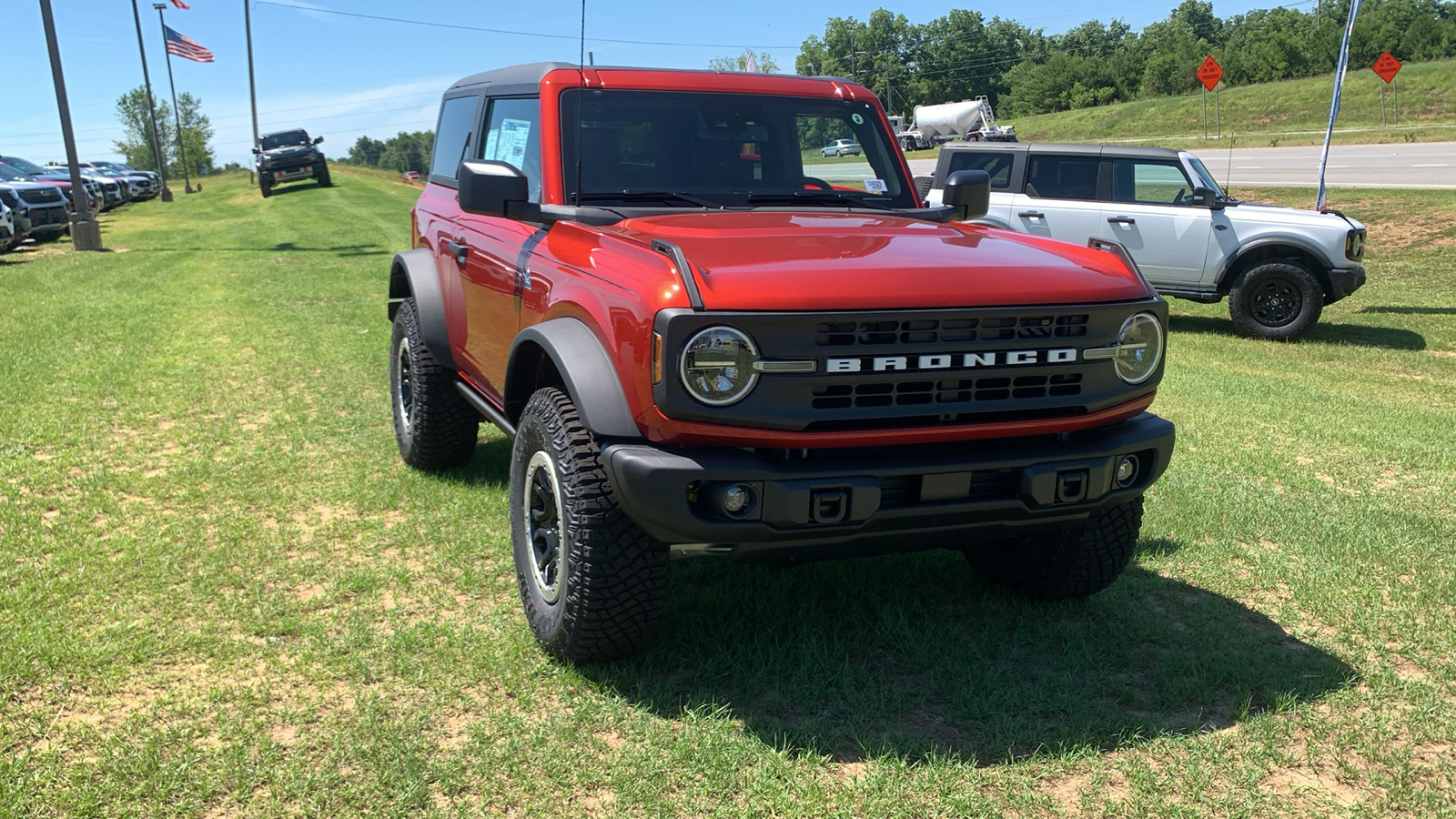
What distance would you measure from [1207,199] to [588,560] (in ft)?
31.5

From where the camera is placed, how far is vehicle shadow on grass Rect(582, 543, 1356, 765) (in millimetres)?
3303

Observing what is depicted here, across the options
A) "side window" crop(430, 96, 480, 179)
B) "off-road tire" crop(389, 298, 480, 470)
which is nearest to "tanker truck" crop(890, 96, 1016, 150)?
"side window" crop(430, 96, 480, 179)

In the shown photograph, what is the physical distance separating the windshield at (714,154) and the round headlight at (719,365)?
1.38 metres

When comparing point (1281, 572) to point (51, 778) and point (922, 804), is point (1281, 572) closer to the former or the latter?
point (922, 804)

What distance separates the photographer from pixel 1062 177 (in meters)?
11.7

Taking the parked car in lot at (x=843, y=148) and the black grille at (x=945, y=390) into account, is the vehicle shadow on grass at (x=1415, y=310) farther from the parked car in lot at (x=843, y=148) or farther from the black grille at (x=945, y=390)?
the black grille at (x=945, y=390)

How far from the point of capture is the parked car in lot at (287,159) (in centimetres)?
3416

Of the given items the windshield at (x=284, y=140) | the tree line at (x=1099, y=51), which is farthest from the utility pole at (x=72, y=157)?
the tree line at (x=1099, y=51)

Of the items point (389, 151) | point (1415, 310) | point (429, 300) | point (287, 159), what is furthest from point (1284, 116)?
point (389, 151)

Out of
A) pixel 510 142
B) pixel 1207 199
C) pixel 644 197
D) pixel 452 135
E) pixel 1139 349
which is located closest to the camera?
pixel 1139 349

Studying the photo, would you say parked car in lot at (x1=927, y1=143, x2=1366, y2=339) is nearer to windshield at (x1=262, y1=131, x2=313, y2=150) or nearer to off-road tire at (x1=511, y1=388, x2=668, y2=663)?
off-road tire at (x1=511, y1=388, x2=668, y2=663)

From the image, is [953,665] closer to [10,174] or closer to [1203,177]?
[1203,177]

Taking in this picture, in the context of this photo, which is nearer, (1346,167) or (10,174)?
(1346,167)

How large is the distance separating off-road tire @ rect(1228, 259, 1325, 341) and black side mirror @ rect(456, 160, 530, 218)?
9132mm
